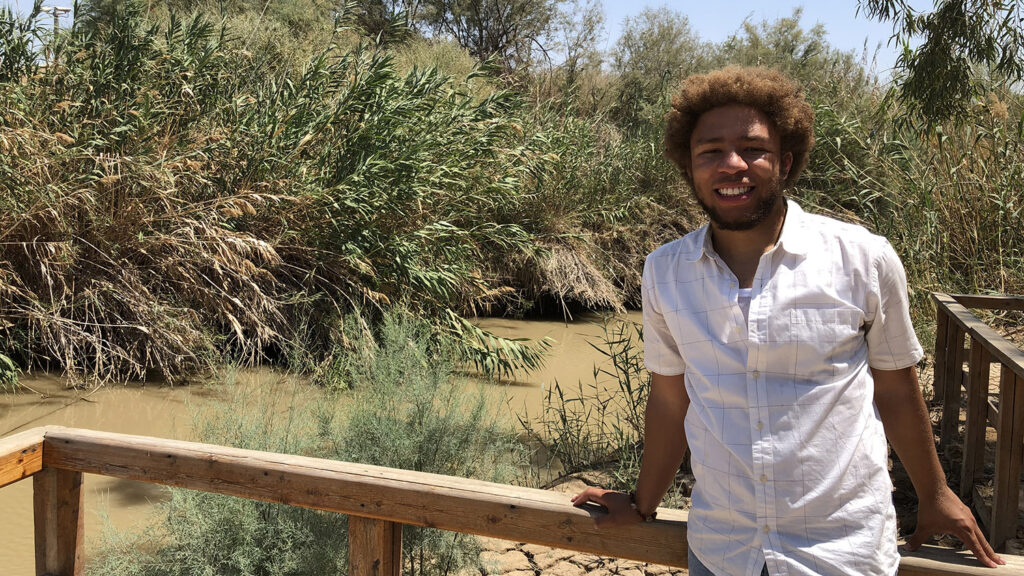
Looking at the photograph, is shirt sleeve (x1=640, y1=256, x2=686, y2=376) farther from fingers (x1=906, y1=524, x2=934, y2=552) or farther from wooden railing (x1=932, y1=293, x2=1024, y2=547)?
wooden railing (x1=932, y1=293, x2=1024, y2=547)

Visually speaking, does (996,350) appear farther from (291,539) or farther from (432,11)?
(432,11)

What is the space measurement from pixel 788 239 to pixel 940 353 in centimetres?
463

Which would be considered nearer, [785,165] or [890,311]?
[890,311]

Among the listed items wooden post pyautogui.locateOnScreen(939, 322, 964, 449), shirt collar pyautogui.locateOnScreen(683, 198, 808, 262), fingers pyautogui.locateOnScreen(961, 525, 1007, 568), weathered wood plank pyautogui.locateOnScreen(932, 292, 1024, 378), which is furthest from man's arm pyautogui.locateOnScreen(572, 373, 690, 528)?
wooden post pyautogui.locateOnScreen(939, 322, 964, 449)

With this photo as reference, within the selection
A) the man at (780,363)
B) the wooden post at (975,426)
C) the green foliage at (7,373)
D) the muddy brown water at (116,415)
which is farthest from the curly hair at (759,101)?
the green foliage at (7,373)

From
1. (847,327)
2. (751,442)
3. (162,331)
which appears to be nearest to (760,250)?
(847,327)

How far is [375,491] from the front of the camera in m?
1.88

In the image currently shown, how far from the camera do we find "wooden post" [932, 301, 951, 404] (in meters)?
5.27

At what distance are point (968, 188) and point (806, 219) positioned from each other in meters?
6.01

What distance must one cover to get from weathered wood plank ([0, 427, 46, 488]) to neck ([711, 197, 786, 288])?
1.70 meters

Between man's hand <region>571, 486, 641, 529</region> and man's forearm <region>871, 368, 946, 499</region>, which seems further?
man's hand <region>571, 486, 641, 529</region>

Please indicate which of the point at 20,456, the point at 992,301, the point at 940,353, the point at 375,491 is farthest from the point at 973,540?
the point at 940,353

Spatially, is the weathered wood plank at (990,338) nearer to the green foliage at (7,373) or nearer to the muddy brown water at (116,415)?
the muddy brown water at (116,415)

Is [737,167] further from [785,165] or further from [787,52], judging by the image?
[787,52]
